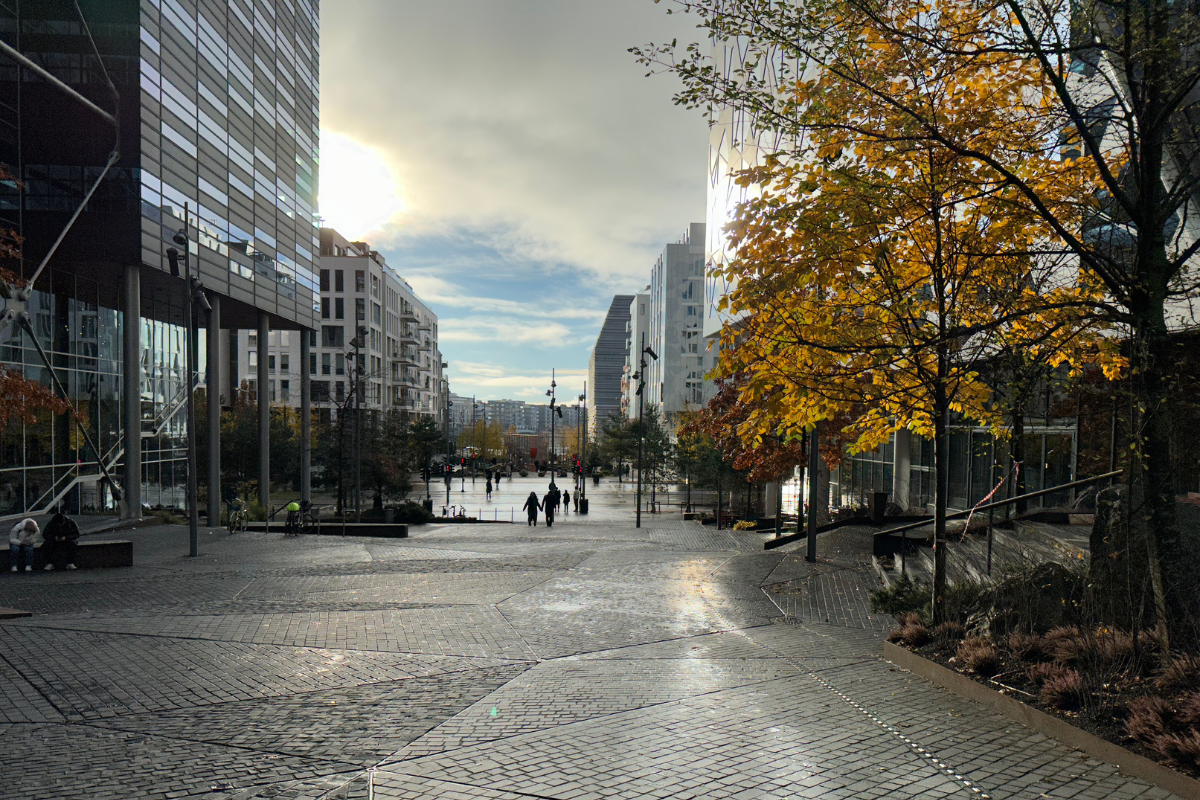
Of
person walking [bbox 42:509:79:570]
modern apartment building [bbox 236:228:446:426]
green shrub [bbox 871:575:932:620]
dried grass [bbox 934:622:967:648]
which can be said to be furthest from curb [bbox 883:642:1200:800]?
modern apartment building [bbox 236:228:446:426]

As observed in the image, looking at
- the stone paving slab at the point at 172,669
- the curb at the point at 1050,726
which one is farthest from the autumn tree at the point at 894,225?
the stone paving slab at the point at 172,669

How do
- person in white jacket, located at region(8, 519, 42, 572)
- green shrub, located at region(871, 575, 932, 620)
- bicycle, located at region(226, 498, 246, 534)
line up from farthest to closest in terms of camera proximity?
bicycle, located at region(226, 498, 246, 534) < person in white jacket, located at region(8, 519, 42, 572) < green shrub, located at region(871, 575, 932, 620)

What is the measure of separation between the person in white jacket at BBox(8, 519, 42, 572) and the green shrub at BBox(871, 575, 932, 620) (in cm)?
1501

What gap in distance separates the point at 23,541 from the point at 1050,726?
16926 millimetres

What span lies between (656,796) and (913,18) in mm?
7169

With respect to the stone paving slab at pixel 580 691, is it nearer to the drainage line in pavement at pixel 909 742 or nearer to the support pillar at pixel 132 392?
the drainage line in pavement at pixel 909 742

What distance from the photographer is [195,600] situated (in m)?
11.9

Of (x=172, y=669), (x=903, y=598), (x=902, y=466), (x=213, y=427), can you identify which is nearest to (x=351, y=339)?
(x=213, y=427)

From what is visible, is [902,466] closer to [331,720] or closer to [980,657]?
[980,657]

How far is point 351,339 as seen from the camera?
69.0 meters

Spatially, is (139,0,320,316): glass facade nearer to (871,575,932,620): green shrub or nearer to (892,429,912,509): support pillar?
(871,575,932,620): green shrub

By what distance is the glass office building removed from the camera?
26.0 meters

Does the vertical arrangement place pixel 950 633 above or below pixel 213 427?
below

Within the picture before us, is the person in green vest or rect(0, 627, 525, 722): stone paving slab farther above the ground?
rect(0, 627, 525, 722): stone paving slab
